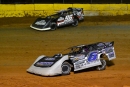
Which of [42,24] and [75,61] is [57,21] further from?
[75,61]

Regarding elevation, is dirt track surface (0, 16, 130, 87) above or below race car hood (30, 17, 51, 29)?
below

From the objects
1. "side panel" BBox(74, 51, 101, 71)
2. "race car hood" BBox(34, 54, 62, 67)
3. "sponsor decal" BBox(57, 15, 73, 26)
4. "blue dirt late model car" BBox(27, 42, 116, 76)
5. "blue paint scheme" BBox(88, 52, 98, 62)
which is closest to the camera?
"blue dirt late model car" BBox(27, 42, 116, 76)

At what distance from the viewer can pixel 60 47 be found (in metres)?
14.4

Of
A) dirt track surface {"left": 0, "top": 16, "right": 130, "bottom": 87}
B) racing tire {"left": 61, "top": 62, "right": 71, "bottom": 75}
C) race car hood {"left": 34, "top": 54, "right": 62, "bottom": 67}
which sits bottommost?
dirt track surface {"left": 0, "top": 16, "right": 130, "bottom": 87}

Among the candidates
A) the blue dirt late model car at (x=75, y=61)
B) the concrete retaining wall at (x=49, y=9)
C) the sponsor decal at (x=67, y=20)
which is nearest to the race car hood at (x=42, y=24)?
the sponsor decal at (x=67, y=20)

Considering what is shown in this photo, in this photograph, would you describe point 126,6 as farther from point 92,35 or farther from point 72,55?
point 72,55

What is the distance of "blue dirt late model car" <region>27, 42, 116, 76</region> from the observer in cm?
1031

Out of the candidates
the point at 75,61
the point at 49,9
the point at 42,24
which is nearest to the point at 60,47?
the point at 42,24

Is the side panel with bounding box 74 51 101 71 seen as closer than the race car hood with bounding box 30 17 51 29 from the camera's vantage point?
Yes

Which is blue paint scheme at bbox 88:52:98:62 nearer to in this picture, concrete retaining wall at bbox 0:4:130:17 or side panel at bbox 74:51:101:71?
side panel at bbox 74:51:101:71

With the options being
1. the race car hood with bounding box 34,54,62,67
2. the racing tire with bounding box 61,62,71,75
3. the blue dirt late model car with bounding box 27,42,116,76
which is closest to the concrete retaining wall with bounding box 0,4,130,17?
the blue dirt late model car with bounding box 27,42,116,76

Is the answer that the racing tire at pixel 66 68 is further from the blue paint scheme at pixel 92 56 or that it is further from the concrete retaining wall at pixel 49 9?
the concrete retaining wall at pixel 49 9

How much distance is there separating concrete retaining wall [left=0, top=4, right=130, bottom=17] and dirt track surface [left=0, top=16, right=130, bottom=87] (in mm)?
631

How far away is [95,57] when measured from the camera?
10.8m
